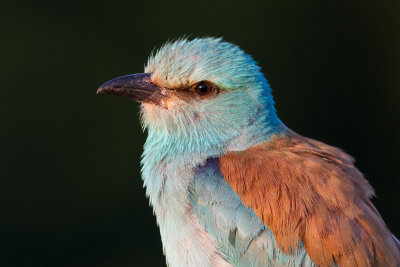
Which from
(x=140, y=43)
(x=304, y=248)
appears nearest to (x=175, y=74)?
(x=304, y=248)

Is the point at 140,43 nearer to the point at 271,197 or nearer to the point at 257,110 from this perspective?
the point at 257,110

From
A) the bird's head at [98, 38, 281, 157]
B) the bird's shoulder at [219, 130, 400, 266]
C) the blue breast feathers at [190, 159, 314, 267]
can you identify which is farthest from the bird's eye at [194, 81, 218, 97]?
the blue breast feathers at [190, 159, 314, 267]

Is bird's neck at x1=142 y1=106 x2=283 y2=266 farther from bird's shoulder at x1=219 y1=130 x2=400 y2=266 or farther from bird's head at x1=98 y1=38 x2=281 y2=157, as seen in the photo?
bird's shoulder at x1=219 y1=130 x2=400 y2=266

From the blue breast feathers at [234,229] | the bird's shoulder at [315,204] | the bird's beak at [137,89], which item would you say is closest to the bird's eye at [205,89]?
the bird's beak at [137,89]

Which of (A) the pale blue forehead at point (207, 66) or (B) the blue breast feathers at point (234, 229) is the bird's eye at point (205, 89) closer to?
(A) the pale blue forehead at point (207, 66)

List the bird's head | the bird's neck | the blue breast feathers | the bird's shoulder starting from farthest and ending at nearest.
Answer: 1. the bird's head
2. the bird's neck
3. the blue breast feathers
4. the bird's shoulder

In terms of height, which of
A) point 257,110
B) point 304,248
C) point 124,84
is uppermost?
point 124,84

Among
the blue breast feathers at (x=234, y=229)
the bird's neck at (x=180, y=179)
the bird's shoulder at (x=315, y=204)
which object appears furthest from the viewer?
the bird's neck at (x=180, y=179)

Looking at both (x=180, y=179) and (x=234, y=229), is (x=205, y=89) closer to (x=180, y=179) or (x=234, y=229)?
(x=180, y=179)
